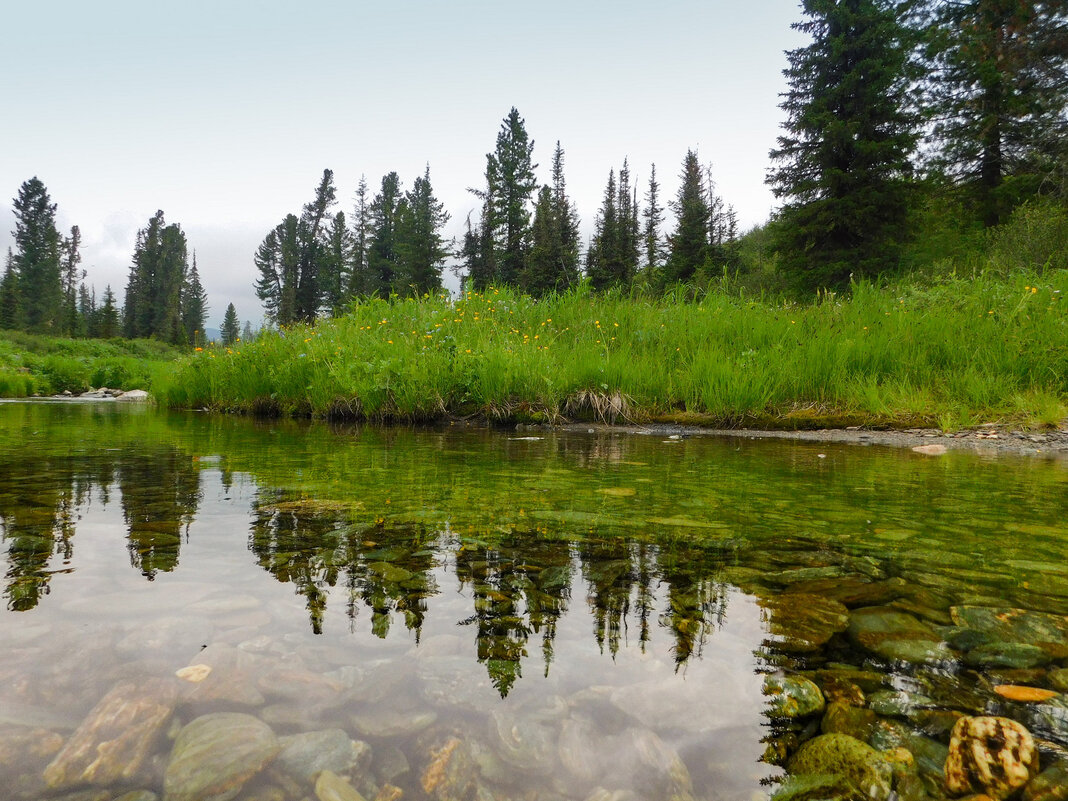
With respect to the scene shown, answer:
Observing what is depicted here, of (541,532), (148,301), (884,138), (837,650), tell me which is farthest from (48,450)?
(148,301)

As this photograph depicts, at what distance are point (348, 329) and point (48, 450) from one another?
5.64 m

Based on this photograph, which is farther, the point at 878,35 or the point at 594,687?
the point at 878,35

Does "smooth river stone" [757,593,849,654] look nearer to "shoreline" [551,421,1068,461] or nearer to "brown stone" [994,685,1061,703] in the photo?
"brown stone" [994,685,1061,703]

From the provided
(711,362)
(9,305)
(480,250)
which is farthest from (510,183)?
(9,305)

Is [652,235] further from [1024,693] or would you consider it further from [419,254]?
[1024,693]

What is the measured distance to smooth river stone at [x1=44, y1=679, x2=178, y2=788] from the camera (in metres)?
0.78

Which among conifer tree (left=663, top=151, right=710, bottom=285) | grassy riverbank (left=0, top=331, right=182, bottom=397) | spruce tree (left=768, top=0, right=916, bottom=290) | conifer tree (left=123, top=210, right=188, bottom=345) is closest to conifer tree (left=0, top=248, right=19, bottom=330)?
conifer tree (left=123, top=210, right=188, bottom=345)

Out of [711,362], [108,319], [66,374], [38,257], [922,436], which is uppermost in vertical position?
[38,257]

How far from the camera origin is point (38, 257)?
55250mm

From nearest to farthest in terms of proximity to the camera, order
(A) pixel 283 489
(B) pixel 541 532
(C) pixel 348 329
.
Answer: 1. (B) pixel 541 532
2. (A) pixel 283 489
3. (C) pixel 348 329

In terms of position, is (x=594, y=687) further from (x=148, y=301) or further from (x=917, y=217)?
(x=148, y=301)

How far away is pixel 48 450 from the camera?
420 cm

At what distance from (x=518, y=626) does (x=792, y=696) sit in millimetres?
585

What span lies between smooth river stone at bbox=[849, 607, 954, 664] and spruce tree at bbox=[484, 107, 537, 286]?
40.0 metres
